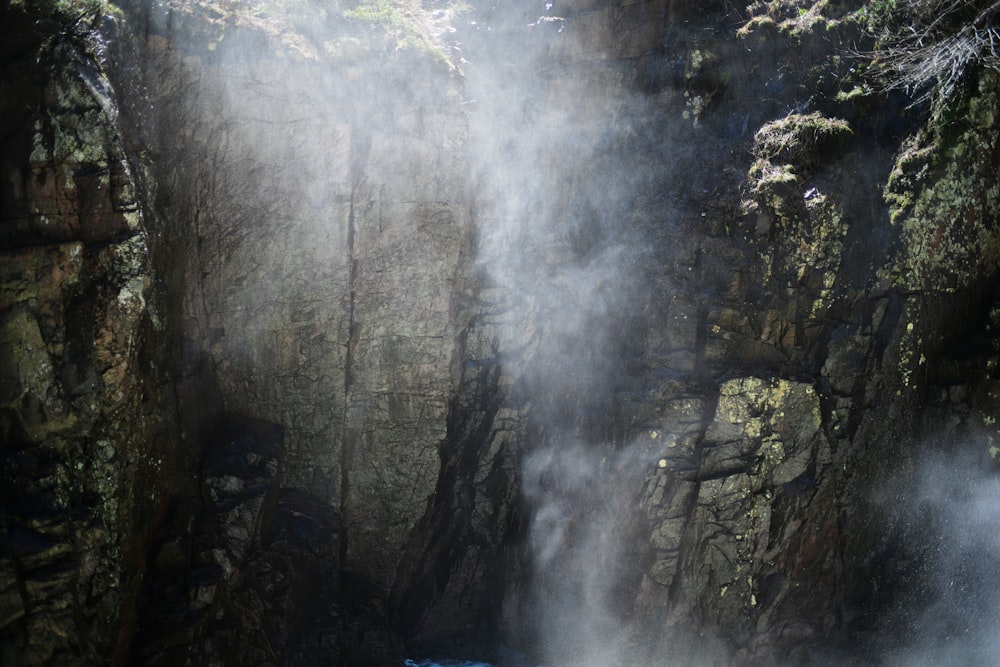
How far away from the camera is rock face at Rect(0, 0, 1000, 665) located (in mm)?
8547

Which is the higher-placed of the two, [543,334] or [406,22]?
[406,22]

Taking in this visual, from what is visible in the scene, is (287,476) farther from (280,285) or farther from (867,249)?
(867,249)

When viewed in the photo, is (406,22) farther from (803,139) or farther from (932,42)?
(932,42)

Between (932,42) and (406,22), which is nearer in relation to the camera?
(932,42)

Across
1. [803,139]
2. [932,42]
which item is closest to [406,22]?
[803,139]

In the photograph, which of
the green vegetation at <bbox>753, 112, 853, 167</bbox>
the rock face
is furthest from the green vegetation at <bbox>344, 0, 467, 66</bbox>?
the green vegetation at <bbox>753, 112, 853, 167</bbox>

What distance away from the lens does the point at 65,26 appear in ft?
24.7

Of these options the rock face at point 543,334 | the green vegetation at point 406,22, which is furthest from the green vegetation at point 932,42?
the green vegetation at point 406,22

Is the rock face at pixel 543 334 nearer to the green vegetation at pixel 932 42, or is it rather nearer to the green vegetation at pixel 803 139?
the green vegetation at pixel 803 139

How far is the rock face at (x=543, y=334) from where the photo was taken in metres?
8.55

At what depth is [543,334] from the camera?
32.9 ft

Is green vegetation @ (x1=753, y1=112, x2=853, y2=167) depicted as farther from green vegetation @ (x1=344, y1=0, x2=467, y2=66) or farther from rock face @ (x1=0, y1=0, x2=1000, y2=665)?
A: green vegetation @ (x1=344, y1=0, x2=467, y2=66)

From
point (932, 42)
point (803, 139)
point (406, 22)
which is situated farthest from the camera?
point (406, 22)

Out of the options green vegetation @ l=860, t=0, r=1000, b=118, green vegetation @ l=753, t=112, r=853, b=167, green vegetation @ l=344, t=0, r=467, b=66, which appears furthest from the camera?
green vegetation @ l=344, t=0, r=467, b=66
